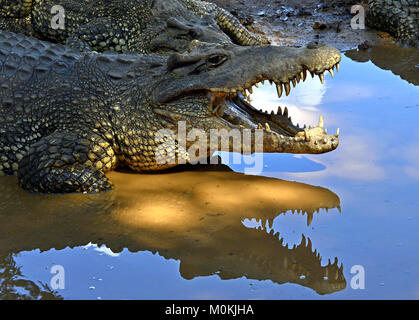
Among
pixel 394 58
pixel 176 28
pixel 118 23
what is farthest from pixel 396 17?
pixel 118 23

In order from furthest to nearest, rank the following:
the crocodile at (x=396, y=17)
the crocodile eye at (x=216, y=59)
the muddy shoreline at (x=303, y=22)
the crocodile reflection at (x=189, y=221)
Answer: the muddy shoreline at (x=303, y=22)
the crocodile at (x=396, y=17)
the crocodile eye at (x=216, y=59)
the crocodile reflection at (x=189, y=221)

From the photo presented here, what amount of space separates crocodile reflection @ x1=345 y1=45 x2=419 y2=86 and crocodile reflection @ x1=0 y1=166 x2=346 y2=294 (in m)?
3.46

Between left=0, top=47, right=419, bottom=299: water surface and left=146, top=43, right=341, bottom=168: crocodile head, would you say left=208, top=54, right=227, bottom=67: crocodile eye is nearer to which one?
left=146, top=43, right=341, bottom=168: crocodile head

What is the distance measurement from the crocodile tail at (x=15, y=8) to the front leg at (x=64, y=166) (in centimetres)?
384

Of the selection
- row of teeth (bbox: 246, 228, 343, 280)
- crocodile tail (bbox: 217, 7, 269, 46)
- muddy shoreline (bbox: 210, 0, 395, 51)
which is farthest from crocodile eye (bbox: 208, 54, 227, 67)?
muddy shoreline (bbox: 210, 0, 395, 51)

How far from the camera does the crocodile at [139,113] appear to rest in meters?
4.82

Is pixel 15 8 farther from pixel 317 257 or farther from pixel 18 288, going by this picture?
pixel 317 257

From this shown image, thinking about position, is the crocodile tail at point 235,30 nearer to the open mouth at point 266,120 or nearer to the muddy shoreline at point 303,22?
the muddy shoreline at point 303,22

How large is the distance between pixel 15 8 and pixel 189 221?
202 inches

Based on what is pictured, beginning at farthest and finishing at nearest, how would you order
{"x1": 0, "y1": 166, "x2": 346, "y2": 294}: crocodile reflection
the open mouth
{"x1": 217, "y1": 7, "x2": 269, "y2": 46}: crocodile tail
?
{"x1": 217, "y1": 7, "x2": 269, "y2": 46}: crocodile tail < the open mouth < {"x1": 0, "y1": 166, "x2": 346, "y2": 294}: crocodile reflection

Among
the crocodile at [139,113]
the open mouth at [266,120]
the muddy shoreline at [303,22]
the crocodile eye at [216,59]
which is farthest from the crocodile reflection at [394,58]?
the crocodile eye at [216,59]

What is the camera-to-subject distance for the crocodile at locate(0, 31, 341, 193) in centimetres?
482

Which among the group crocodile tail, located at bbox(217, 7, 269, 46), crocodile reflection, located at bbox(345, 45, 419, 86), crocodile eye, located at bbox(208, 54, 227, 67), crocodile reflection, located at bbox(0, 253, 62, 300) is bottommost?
crocodile reflection, located at bbox(0, 253, 62, 300)
